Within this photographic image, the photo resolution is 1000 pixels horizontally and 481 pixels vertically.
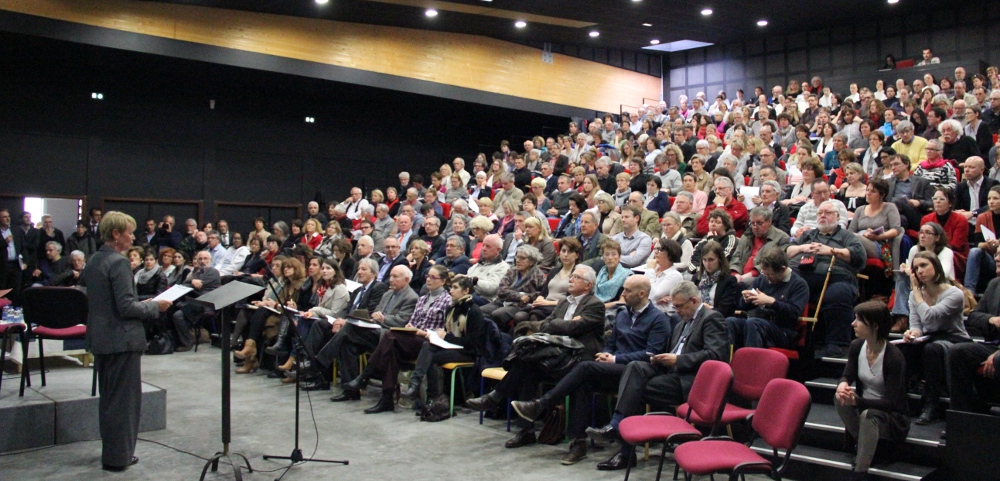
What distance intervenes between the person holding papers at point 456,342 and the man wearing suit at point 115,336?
200 cm

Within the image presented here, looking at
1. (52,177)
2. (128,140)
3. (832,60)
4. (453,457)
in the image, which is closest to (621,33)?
(832,60)

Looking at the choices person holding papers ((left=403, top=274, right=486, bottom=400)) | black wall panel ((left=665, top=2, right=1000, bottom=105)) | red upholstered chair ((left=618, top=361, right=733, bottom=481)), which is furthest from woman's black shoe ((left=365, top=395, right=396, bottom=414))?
black wall panel ((left=665, top=2, right=1000, bottom=105))

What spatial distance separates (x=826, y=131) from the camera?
8703mm

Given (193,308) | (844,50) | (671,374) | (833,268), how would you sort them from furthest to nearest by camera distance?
1. (844,50)
2. (193,308)
3. (833,268)
4. (671,374)

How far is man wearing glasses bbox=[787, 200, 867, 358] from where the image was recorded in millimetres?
4926

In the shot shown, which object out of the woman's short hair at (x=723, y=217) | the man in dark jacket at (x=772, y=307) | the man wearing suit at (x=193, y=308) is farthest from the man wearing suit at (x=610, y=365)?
the man wearing suit at (x=193, y=308)

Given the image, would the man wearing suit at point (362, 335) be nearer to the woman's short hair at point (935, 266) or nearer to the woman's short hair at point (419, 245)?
the woman's short hair at point (419, 245)

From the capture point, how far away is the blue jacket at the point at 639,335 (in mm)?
4621

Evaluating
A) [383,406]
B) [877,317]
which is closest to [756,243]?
[877,317]

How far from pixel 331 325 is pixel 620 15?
910 cm

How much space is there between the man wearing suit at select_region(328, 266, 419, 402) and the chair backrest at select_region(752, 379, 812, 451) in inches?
136

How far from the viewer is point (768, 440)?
3.34 m

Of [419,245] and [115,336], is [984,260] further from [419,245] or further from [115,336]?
[115,336]

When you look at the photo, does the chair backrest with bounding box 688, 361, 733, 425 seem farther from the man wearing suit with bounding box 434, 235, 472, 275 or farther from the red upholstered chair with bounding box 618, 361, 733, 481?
the man wearing suit with bounding box 434, 235, 472, 275
